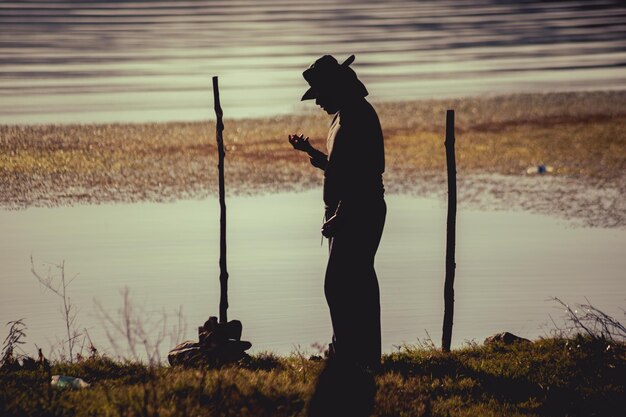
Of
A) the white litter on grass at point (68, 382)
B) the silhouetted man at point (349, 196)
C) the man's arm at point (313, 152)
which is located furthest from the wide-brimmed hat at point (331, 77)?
the white litter on grass at point (68, 382)

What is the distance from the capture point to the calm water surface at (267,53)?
26.4 meters

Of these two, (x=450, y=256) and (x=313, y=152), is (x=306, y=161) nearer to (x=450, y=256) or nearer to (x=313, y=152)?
(x=450, y=256)

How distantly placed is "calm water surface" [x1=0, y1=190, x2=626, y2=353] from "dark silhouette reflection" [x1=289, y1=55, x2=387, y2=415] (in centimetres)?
288

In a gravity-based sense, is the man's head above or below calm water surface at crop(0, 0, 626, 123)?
below

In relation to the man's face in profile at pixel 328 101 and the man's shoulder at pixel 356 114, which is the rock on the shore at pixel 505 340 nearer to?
the man's shoulder at pixel 356 114

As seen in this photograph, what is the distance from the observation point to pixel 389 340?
38.9 ft

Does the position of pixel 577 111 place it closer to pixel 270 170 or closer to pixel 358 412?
pixel 270 170

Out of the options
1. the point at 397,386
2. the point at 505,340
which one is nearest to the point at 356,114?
the point at 397,386

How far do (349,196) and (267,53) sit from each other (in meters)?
28.7

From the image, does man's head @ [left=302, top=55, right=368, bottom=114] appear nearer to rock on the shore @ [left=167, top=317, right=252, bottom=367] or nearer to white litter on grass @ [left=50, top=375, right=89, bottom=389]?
rock on the shore @ [left=167, top=317, right=252, bottom=367]

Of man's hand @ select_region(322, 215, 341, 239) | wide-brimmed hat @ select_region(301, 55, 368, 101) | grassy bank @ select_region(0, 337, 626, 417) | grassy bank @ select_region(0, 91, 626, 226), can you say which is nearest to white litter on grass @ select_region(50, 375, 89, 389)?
grassy bank @ select_region(0, 337, 626, 417)

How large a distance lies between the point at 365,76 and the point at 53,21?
76.6ft

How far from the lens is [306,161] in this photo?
20.4 m

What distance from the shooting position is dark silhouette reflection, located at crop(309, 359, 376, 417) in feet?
24.5
